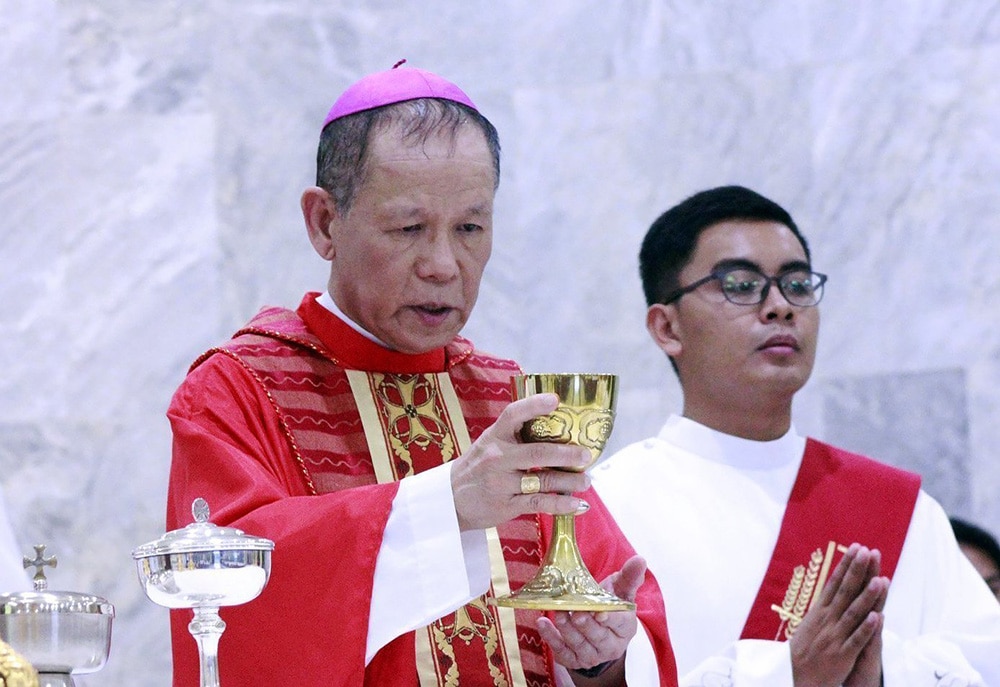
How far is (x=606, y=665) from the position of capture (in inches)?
129

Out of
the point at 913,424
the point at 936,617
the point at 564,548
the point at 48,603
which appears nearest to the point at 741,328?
the point at 936,617

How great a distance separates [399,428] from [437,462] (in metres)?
0.10

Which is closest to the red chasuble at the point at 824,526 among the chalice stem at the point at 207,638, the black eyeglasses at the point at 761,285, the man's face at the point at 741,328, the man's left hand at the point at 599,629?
the man's face at the point at 741,328

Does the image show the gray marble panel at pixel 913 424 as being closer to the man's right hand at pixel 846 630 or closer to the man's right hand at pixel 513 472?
the man's right hand at pixel 846 630

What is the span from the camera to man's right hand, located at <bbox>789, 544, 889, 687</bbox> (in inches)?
164

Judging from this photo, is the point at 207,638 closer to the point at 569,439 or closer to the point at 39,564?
the point at 39,564

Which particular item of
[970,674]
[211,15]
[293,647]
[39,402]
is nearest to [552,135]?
[211,15]

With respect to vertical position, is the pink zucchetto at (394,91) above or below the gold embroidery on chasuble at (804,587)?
above

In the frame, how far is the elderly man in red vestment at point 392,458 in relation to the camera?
2963 millimetres

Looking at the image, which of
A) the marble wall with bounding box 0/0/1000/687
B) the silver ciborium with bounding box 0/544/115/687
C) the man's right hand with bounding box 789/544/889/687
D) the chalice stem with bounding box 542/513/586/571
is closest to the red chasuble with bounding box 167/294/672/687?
the chalice stem with bounding box 542/513/586/571

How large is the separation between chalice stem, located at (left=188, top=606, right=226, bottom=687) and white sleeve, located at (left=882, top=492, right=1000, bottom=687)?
2332 millimetres

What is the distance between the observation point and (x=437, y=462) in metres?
3.56

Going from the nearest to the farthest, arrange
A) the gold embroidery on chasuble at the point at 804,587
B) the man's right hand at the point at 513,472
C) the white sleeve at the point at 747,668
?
the man's right hand at the point at 513,472 < the white sleeve at the point at 747,668 < the gold embroidery on chasuble at the point at 804,587

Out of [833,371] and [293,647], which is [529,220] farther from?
[293,647]
